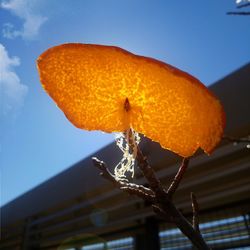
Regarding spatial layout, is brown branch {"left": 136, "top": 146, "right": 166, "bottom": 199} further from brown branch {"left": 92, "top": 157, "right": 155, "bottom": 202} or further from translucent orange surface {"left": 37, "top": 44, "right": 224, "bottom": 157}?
translucent orange surface {"left": 37, "top": 44, "right": 224, "bottom": 157}

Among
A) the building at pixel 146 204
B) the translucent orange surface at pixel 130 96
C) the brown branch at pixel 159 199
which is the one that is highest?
the building at pixel 146 204

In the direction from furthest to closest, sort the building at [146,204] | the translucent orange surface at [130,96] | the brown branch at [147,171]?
the building at [146,204]
the translucent orange surface at [130,96]
the brown branch at [147,171]

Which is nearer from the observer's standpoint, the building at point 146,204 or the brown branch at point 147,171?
the brown branch at point 147,171

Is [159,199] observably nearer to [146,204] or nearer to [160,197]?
[160,197]

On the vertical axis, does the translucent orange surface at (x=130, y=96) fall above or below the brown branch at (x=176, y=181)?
above

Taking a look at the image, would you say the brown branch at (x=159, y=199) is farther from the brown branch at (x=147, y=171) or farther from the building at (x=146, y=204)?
the building at (x=146, y=204)

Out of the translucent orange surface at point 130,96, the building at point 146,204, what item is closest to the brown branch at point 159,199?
the translucent orange surface at point 130,96

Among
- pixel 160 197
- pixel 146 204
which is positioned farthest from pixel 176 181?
pixel 146 204

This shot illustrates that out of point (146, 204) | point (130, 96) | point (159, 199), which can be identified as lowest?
point (159, 199)

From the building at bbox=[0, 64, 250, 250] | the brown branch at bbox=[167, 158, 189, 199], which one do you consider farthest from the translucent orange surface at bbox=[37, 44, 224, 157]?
the building at bbox=[0, 64, 250, 250]

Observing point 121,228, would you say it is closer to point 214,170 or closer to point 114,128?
point 214,170
